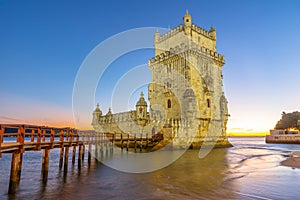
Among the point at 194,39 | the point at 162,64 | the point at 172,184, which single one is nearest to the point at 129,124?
the point at 162,64

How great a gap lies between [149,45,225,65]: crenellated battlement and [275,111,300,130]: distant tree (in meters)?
57.4

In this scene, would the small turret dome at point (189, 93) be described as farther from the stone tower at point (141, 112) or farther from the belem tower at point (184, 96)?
the stone tower at point (141, 112)

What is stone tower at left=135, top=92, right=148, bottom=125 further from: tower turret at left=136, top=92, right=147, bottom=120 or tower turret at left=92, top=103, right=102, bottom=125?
tower turret at left=92, top=103, right=102, bottom=125

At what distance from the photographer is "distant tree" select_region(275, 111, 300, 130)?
268ft

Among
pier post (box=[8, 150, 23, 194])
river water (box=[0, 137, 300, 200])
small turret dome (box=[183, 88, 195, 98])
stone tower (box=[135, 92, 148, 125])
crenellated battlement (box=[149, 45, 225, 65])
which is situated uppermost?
crenellated battlement (box=[149, 45, 225, 65])

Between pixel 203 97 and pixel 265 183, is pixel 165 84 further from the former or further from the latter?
pixel 265 183

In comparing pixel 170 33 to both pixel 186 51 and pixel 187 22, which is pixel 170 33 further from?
pixel 186 51

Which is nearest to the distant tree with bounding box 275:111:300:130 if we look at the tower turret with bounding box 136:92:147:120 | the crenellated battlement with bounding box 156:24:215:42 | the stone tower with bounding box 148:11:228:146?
the stone tower with bounding box 148:11:228:146

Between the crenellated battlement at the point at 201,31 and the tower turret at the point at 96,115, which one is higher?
the crenellated battlement at the point at 201,31

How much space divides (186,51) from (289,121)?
70837 millimetres

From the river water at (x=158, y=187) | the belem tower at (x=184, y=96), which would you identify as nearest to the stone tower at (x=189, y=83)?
the belem tower at (x=184, y=96)

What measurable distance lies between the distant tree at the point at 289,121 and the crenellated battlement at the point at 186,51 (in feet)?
188

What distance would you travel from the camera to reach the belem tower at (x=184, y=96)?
35.0m

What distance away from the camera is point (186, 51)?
36.7 meters
